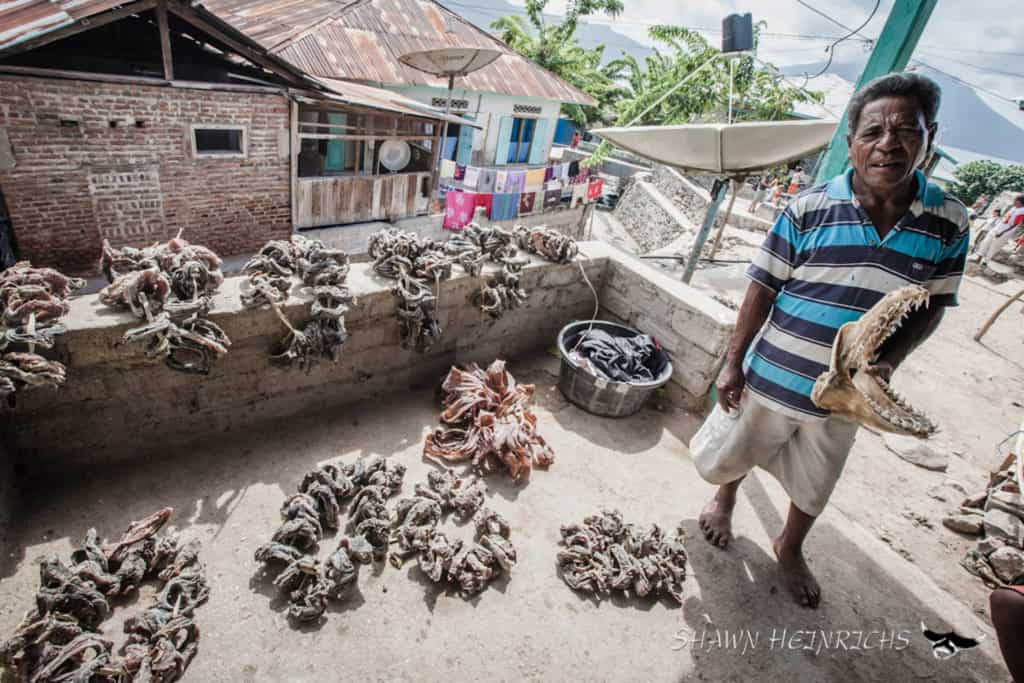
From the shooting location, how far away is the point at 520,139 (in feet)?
63.1

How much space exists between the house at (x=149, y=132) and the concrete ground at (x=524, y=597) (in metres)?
4.08

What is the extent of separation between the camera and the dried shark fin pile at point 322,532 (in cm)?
240

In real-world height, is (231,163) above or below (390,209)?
above

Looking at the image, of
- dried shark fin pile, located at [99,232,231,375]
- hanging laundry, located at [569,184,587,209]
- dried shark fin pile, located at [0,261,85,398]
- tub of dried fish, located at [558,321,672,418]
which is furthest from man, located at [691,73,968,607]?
hanging laundry, located at [569,184,587,209]

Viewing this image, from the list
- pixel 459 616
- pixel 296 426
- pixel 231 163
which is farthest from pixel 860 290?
pixel 231 163

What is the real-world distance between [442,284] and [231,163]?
734cm

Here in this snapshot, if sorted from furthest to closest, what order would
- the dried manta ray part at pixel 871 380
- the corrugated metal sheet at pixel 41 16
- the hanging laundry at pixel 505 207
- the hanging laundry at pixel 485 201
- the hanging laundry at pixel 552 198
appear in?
the hanging laundry at pixel 552 198
the hanging laundry at pixel 505 207
the hanging laundry at pixel 485 201
the corrugated metal sheet at pixel 41 16
the dried manta ray part at pixel 871 380

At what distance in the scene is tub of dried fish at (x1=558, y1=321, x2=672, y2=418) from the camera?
13.1 ft

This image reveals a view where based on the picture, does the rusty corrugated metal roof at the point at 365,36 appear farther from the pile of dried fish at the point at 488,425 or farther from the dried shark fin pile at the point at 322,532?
the dried shark fin pile at the point at 322,532

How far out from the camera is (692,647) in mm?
2572

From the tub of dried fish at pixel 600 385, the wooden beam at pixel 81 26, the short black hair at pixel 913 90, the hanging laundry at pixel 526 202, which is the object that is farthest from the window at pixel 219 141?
the short black hair at pixel 913 90

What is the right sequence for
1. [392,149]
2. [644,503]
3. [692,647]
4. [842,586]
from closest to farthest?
[692,647]
[842,586]
[644,503]
[392,149]

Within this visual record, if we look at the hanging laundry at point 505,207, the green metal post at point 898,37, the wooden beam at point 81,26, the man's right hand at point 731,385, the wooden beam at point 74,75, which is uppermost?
the green metal post at point 898,37

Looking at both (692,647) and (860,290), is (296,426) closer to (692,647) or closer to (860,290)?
(692,647)
